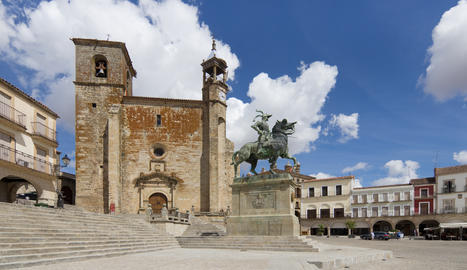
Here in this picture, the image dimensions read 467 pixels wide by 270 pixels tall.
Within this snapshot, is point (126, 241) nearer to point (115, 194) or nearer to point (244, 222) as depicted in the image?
point (244, 222)

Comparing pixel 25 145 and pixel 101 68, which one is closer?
pixel 25 145

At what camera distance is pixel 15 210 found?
422 inches

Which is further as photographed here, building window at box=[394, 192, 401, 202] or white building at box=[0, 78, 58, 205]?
building window at box=[394, 192, 401, 202]

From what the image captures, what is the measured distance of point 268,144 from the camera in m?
13.7

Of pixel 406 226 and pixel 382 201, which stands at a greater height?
pixel 382 201

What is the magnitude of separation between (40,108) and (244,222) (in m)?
16.8

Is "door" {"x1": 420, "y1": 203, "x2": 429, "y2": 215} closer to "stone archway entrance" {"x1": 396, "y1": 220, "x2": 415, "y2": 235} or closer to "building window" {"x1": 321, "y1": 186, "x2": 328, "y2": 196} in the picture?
"stone archway entrance" {"x1": 396, "y1": 220, "x2": 415, "y2": 235}

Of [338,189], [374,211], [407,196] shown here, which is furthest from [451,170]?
[338,189]

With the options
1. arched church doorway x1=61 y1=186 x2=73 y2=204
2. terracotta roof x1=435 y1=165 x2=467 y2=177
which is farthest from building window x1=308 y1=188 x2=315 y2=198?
arched church doorway x1=61 y1=186 x2=73 y2=204

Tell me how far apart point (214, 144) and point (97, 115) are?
9474 mm

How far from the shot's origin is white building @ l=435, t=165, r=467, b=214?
33688mm

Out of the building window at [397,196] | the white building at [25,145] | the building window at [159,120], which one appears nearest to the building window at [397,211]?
the building window at [397,196]

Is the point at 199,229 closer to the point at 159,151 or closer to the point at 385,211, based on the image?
the point at 159,151

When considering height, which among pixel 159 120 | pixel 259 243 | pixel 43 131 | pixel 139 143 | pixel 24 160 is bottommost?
pixel 259 243
